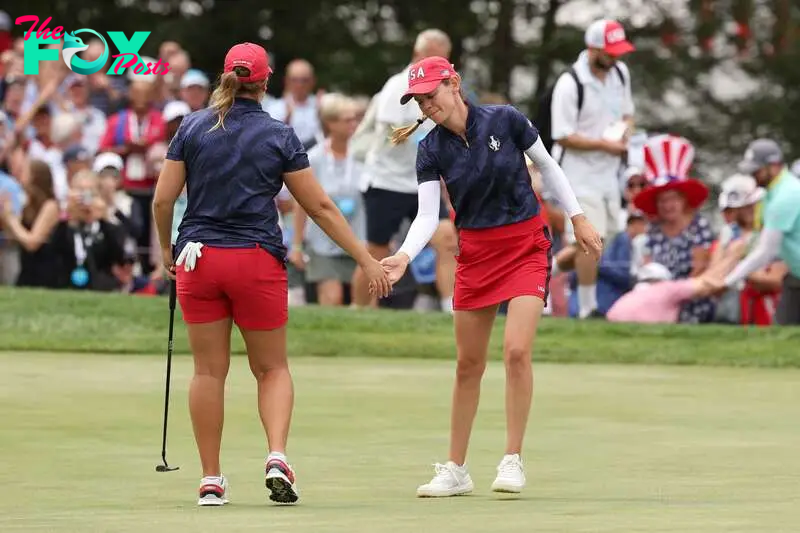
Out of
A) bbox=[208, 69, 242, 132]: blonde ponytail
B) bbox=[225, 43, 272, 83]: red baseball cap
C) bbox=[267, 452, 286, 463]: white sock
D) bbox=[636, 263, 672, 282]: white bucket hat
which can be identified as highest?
bbox=[225, 43, 272, 83]: red baseball cap

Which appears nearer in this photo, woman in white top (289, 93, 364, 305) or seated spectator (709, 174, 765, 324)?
seated spectator (709, 174, 765, 324)

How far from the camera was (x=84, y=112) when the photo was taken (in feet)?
66.7

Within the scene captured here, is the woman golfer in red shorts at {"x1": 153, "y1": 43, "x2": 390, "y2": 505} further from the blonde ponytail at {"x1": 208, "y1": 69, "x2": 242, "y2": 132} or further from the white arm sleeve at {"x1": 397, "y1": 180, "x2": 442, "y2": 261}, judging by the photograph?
the white arm sleeve at {"x1": 397, "y1": 180, "x2": 442, "y2": 261}

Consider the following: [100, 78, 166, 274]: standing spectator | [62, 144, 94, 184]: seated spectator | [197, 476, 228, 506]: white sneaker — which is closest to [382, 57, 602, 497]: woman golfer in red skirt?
[197, 476, 228, 506]: white sneaker

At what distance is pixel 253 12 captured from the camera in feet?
85.0

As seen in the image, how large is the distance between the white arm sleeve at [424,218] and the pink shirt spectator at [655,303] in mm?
7690

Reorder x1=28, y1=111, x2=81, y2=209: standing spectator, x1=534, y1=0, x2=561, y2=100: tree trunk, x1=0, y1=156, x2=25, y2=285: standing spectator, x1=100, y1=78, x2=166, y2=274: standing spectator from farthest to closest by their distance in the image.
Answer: x1=534, y1=0, x2=561, y2=100: tree trunk → x1=28, y1=111, x2=81, y2=209: standing spectator → x1=100, y1=78, x2=166, y2=274: standing spectator → x1=0, y1=156, x2=25, y2=285: standing spectator

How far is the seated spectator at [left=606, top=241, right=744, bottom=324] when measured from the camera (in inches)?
645

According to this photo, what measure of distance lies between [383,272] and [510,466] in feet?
3.01

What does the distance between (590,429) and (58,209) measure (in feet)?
28.4

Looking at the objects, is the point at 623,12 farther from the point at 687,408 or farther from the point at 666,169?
the point at 687,408

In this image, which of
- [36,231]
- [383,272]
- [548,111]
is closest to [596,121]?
[548,111]

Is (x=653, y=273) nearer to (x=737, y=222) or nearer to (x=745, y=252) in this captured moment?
(x=745, y=252)

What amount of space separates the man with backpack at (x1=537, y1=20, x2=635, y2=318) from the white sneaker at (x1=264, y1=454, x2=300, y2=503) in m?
8.05
